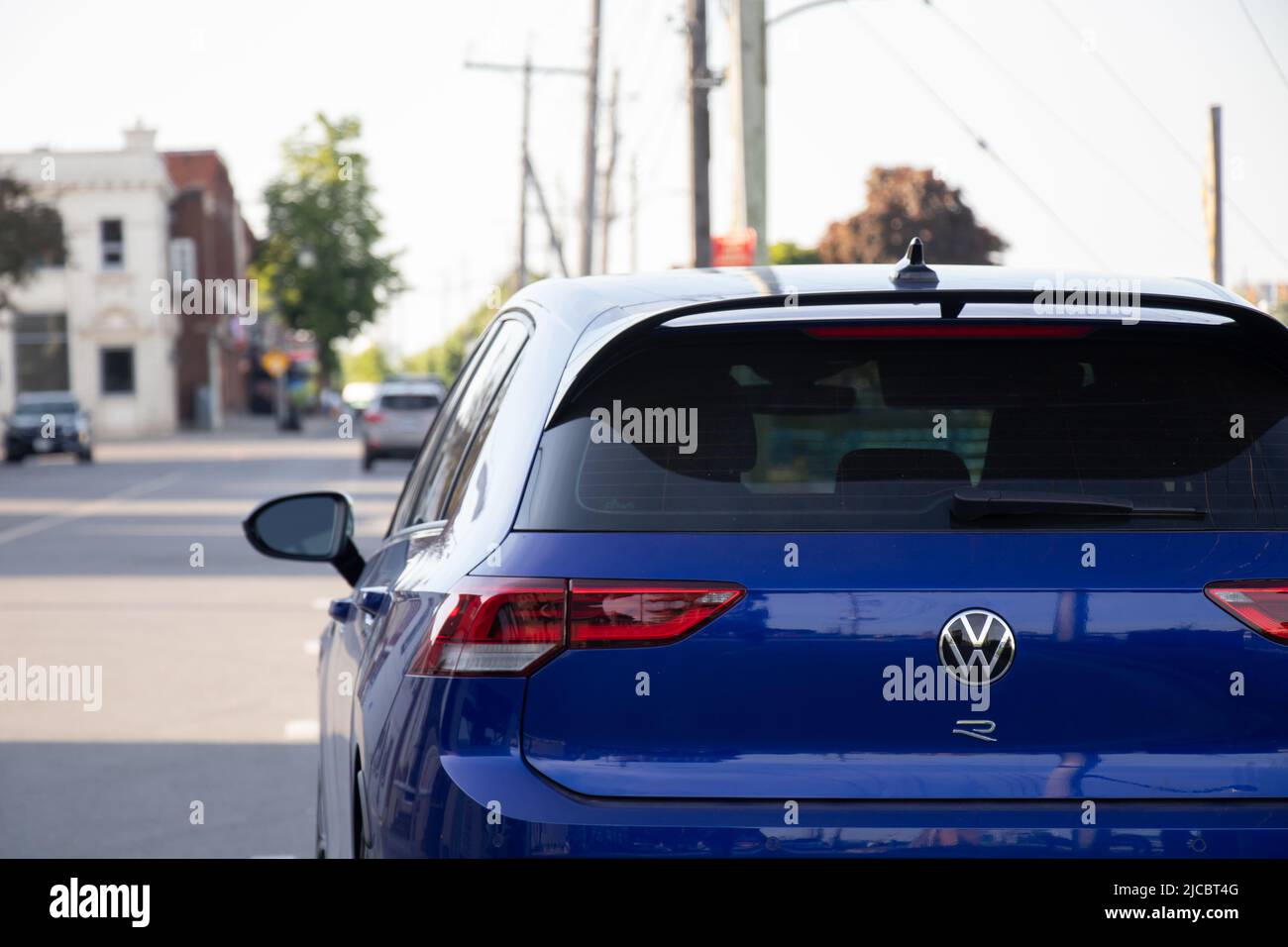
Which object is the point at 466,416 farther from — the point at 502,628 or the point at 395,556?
the point at 502,628

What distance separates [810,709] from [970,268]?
1095mm

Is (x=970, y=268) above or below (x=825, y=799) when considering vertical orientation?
above

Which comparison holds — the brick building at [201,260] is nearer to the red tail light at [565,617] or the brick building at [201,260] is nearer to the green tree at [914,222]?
the green tree at [914,222]

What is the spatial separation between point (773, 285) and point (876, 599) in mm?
704

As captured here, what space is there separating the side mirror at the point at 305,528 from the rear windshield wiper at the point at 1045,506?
2.13m

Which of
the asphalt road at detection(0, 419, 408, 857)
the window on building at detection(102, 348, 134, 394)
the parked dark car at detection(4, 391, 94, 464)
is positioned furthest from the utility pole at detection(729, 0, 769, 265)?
the window on building at detection(102, 348, 134, 394)

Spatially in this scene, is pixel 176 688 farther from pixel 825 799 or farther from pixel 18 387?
pixel 18 387

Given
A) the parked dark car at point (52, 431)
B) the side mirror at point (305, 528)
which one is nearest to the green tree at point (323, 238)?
the parked dark car at point (52, 431)

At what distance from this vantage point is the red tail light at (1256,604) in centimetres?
279

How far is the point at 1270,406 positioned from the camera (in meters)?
3.04

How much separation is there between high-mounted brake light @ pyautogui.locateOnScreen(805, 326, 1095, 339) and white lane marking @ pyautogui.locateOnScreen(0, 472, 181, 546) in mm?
19210

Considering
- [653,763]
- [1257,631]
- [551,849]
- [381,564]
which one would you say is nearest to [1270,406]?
[1257,631]

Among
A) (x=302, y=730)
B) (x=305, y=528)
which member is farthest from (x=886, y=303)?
(x=302, y=730)

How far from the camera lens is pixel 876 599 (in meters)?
2.76
